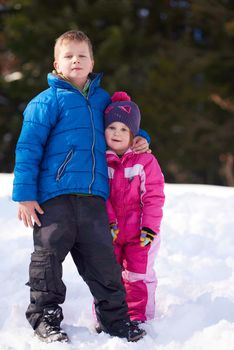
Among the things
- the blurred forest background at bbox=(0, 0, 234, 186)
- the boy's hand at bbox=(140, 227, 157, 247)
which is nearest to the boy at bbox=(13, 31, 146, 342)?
the boy's hand at bbox=(140, 227, 157, 247)

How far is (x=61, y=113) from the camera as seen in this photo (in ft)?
9.64

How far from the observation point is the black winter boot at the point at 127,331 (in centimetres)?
289

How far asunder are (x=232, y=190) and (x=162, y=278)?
7.04 ft

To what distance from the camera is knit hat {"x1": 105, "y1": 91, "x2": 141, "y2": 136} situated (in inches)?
121

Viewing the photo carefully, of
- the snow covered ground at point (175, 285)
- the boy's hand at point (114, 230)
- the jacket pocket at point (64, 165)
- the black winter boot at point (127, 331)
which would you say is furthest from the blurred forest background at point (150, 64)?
the black winter boot at point (127, 331)

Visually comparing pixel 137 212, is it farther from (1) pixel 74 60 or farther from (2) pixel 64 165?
(1) pixel 74 60

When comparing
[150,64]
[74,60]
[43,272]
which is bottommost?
[43,272]

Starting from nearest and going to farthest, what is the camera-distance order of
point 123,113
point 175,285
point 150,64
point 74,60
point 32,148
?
1. point 32,148
2. point 74,60
3. point 123,113
4. point 175,285
5. point 150,64

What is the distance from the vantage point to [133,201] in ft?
10.3

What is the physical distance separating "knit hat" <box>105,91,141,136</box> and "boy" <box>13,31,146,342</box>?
0.11m

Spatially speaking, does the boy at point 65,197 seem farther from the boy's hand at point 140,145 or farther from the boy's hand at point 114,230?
the boy's hand at point 140,145

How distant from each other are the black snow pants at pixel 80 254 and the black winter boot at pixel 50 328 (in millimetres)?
31

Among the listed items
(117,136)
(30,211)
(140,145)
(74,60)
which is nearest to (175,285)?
(140,145)

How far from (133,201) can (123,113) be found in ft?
1.63
